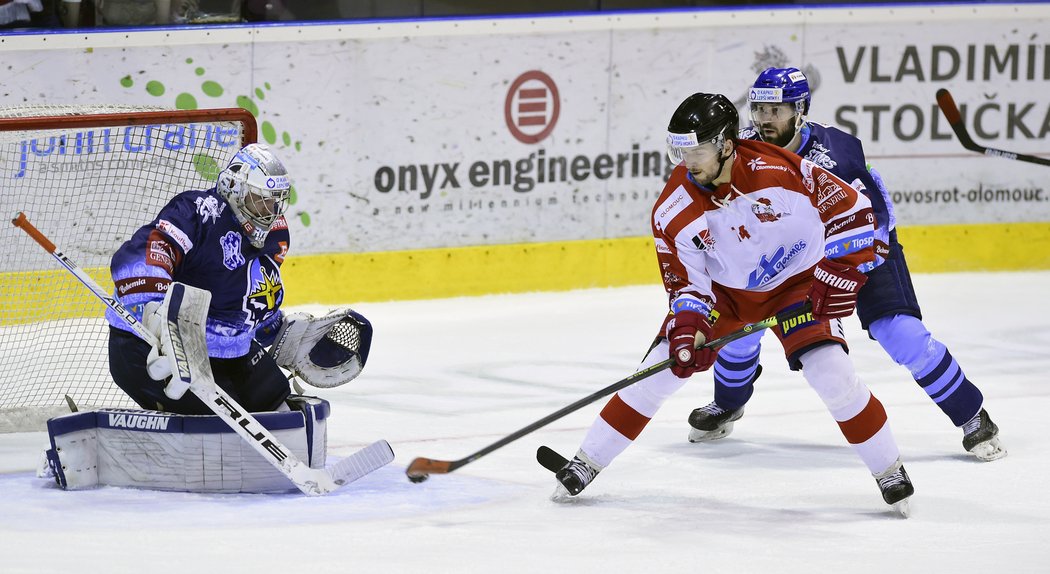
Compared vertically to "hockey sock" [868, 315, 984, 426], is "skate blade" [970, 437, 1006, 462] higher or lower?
lower

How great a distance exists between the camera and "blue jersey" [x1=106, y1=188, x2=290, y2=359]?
340cm

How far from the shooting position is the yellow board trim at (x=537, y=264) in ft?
19.1

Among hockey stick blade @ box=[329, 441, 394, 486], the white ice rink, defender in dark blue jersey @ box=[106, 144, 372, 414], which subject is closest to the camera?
the white ice rink

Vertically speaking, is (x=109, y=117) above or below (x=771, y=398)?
above

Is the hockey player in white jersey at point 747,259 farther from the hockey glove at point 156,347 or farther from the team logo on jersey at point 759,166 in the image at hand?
the hockey glove at point 156,347

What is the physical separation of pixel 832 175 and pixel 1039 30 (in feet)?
12.0

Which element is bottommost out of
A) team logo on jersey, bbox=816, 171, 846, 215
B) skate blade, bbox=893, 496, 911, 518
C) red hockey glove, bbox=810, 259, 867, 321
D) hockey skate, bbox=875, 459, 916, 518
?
skate blade, bbox=893, 496, 911, 518

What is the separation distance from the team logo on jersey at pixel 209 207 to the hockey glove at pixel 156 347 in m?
0.26

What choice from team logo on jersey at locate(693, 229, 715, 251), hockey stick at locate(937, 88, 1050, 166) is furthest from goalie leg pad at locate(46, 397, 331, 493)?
hockey stick at locate(937, 88, 1050, 166)

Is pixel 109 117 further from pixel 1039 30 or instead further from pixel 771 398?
pixel 1039 30

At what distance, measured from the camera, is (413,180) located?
5938mm

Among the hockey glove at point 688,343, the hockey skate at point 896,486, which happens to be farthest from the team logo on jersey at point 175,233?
the hockey skate at point 896,486

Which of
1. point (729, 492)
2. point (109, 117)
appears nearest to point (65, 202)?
point (109, 117)

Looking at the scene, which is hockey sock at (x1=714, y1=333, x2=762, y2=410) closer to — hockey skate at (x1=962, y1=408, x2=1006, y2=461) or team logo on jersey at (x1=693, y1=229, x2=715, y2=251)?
hockey skate at (x1=962, y1=408, x2=1006, y2=461)
